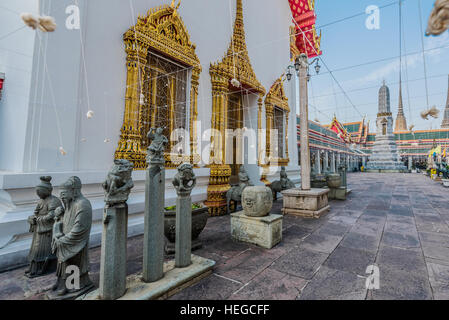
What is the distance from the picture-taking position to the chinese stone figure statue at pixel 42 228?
2.60m

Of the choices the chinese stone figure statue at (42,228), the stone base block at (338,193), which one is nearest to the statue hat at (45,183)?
the chinese stone figure statue at (42,228)

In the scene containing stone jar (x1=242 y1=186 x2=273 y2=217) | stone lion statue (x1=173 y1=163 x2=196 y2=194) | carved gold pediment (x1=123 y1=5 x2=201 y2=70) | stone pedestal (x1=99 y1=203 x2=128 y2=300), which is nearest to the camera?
stone pedestal (x1=99 y1=203 x2=128 y2=300)

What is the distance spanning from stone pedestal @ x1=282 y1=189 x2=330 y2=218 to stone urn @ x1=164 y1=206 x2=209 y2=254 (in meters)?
3.31

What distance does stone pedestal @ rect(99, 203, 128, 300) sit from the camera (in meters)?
1.92

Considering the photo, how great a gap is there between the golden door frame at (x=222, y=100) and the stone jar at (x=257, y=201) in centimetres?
219

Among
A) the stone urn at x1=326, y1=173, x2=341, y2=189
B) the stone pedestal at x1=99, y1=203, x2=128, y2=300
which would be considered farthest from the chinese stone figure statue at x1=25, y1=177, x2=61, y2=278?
the stone urn at x1=326, y1=173, x2=341, y2=189

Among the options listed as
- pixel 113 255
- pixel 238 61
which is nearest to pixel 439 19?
pixel 113 255

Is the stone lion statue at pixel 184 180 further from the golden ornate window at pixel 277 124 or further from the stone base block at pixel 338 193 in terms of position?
the stone base block at pixel 338 193

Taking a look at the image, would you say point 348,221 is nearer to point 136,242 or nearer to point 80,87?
point 136,242

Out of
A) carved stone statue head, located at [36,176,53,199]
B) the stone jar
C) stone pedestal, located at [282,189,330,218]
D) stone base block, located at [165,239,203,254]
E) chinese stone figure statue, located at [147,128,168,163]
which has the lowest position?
stone base block, located at [165,239,203,254]

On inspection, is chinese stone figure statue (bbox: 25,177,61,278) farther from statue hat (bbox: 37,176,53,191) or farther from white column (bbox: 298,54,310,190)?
white column (bbox: 298,54,310,190)

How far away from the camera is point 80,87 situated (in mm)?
3736

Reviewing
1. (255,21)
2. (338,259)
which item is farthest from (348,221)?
(255,21)

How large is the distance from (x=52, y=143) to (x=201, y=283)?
10.3ft
